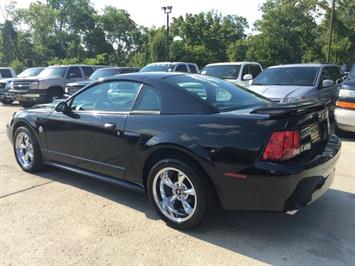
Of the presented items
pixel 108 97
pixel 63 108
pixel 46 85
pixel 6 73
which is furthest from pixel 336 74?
pixel 6 73

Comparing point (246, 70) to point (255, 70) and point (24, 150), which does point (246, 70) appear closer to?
point (255, 70)

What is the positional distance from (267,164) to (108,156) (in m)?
1.90

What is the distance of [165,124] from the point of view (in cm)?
377

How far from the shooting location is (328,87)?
29.9 ft

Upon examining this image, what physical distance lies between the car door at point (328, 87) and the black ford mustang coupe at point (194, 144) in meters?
4.82

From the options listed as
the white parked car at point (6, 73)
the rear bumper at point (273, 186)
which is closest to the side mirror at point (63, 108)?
the rear bumper at point (273, 186)

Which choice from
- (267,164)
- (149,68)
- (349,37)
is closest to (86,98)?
(267,164)

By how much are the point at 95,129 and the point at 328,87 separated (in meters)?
6.61

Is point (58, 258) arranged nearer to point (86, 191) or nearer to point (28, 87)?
point (86, 191)

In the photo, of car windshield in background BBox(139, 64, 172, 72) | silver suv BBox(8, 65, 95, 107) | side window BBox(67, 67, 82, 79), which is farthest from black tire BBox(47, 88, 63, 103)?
car windshield in background BBox(139, 64, 172, 72)

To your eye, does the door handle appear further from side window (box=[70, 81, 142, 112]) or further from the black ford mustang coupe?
side window (box=[70, 81, 142, 112])

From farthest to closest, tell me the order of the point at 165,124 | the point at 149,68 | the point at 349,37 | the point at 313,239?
the point at 349,37, the point at 149,68, the point at 165,124, the point at 313,239

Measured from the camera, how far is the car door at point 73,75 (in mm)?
16219

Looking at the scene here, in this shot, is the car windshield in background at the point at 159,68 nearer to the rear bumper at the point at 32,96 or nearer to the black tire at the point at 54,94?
the black tire at the point at 54,94
